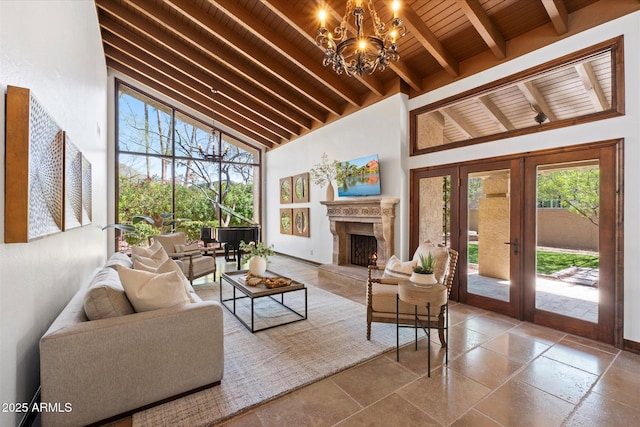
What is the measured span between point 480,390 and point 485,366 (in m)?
0.42

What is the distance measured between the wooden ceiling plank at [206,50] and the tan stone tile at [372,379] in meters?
5.13

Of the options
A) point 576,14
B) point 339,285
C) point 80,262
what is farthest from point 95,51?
point 576,14

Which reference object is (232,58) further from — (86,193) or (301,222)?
(301,222)

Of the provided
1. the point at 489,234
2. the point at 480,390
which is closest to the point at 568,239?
the point at 489,234

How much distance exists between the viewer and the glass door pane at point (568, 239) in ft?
10.3

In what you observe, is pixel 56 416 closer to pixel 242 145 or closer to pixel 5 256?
pixel 5 256

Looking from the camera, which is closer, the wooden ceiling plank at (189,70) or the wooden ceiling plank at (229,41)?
the wooden ceiling plank at (229,41)

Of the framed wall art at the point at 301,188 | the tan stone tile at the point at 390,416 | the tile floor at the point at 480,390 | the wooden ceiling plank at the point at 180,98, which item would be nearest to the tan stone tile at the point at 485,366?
the tile floor at the point at 480,390

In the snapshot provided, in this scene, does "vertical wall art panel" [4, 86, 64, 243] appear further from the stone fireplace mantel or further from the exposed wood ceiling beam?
the stone fireplace mantel

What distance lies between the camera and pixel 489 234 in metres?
4.09

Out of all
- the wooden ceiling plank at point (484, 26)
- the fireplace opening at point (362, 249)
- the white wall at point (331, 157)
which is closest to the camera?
the wooden ceiling plank at point (484, 26)

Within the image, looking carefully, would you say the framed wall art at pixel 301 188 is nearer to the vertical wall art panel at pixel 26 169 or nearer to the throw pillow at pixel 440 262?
the throw pillow at pixel 440 262

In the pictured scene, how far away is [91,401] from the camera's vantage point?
5.83 ft

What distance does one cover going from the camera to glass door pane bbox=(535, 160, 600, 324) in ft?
10.3
